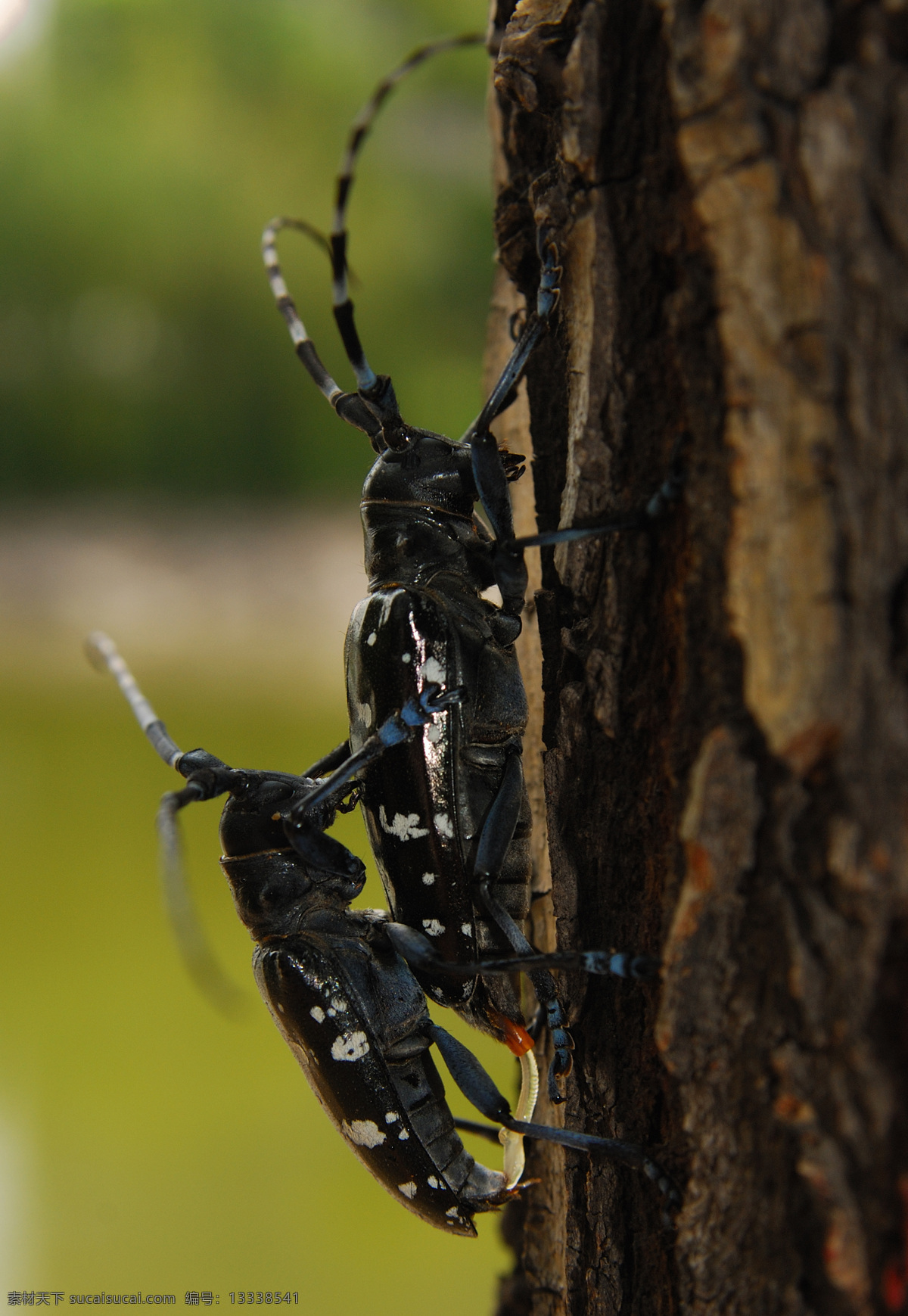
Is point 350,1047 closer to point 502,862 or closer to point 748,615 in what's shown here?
point 502,862

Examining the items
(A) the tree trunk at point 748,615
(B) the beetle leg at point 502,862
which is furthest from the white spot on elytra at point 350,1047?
(A) the tree trunk at point 748,615

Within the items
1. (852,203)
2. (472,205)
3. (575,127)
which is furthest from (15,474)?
(852,203)

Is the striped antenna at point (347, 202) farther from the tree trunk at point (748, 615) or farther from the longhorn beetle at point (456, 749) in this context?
the tree trunk at point (748, 615)

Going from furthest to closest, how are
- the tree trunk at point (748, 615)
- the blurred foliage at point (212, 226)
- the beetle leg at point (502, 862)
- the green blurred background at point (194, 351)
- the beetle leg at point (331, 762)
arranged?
the blurred foliage at point (212, 226) → the green blurred background at point (194, 351) → the beetle leg at point (331, 762) → the beetle leg at point (502, 862) → the tree trunk at point (748, 615)

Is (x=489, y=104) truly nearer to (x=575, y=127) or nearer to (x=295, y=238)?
(x=575, y=127)

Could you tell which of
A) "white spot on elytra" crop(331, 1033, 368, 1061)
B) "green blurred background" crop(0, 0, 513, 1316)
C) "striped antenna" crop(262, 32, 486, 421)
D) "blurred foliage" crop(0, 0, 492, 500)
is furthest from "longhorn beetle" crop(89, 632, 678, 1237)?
"blurred foliage" crop(0, 0, 492, 500)

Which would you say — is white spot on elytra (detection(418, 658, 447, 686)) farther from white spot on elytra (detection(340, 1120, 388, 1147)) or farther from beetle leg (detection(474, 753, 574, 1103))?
white spot on elytra (detection(340, 1120, 388, 1147))
